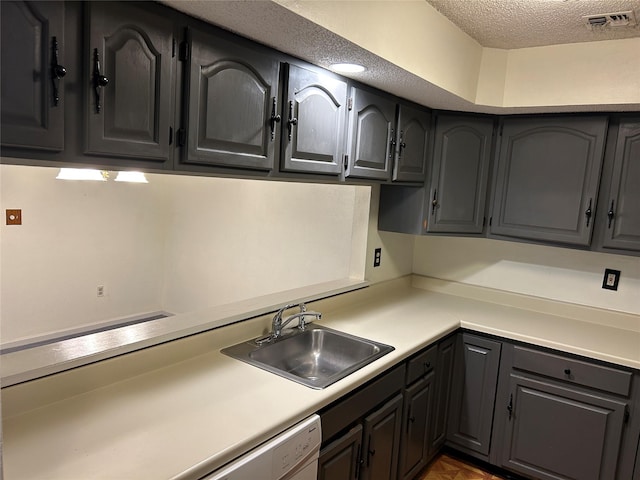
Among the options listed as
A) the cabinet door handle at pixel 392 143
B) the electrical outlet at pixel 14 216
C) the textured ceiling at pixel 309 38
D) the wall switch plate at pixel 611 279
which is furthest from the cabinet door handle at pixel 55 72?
the electrical outlet at pixel 14 216

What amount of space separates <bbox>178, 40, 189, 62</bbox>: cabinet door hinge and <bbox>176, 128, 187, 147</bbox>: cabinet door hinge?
0.68ft

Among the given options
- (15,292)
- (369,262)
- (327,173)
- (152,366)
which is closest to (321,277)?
(369,262)

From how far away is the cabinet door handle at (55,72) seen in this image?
3.43ft

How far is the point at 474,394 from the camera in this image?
2.66 meters

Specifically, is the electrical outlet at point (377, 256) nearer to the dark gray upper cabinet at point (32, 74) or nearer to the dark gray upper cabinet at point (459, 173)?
the dark gray upper cabinet at point (459, 173)

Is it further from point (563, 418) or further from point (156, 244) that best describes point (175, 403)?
point (156, 244)

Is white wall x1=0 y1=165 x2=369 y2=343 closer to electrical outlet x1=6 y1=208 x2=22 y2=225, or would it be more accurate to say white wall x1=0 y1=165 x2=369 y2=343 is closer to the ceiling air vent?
electrical outlet x1=6 y1=208 x2=22 y2=225

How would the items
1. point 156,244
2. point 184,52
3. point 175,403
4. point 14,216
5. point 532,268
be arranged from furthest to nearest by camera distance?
point 156,244, point 14,216, point 532,268, point 175,403, point 184,52

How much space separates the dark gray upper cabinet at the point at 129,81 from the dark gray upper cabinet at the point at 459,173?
1.82 meters

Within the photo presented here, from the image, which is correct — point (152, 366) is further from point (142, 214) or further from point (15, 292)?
point (142, 214)

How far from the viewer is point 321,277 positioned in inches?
132

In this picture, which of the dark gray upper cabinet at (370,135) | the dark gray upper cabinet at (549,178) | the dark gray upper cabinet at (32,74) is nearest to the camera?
the dark gray upper cabinet at (32,74)

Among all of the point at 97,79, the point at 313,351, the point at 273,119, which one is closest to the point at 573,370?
the point at 313,351

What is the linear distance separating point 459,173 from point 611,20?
41.2 inches
